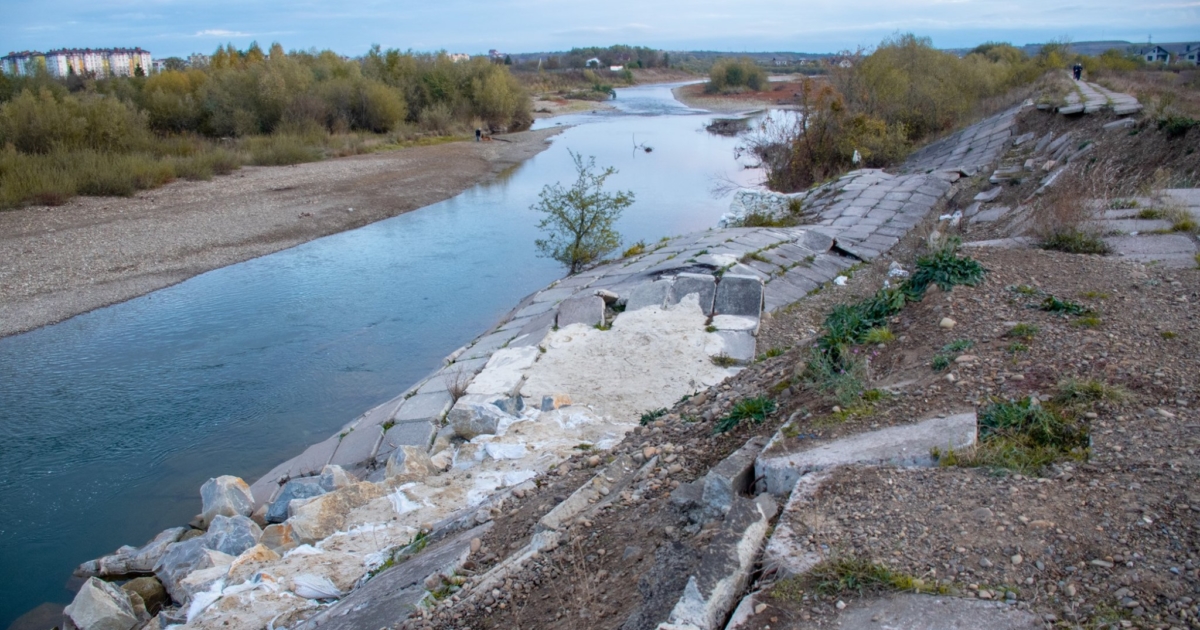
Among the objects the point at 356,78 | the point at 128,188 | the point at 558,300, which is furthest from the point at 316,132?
the point at 558,300

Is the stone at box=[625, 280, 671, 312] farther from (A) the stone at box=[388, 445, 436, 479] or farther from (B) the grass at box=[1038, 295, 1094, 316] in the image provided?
(B) the grass at box=[1038, 295, 1094, 316]

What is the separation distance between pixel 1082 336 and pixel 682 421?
81.7 inches

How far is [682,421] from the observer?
4.34 m

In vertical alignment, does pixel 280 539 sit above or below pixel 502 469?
below

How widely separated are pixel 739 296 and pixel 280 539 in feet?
15.4

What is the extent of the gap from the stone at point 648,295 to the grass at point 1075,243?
335 cm

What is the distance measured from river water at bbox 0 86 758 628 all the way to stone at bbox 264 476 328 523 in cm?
132

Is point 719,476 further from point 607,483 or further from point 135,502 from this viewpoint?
point 135,502

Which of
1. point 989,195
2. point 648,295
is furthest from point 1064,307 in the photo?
point 989,195

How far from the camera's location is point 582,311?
26.7 ft

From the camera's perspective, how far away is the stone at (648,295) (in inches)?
313

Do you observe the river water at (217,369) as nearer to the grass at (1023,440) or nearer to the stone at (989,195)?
the stone at (989,195)

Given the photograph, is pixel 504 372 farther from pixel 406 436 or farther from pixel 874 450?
pixel 874 450

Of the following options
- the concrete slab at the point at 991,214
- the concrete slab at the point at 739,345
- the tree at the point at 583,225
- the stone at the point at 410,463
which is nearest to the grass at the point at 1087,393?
the concrete slab at the point at 739,345
